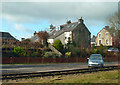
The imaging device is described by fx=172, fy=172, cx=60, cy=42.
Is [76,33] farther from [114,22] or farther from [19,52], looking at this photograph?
[19,52]

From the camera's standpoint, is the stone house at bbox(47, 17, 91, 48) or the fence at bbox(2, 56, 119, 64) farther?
the stone house at bbox(47, 17, 91, 48)

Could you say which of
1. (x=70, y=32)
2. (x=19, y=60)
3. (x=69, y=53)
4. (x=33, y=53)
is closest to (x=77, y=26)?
(x=70, y=32)

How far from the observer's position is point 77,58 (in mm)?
35156

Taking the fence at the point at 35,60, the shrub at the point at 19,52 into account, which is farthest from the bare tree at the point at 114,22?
the shrub at the point at 19,52

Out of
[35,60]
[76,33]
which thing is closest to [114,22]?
[76,33]

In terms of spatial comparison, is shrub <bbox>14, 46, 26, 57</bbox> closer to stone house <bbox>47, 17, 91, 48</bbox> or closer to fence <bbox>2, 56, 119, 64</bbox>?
fence <bbox>2, 56, 119, 64</bbox>

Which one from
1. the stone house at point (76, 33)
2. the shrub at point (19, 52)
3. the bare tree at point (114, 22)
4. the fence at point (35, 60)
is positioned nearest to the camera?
the fence at point (35, 60)

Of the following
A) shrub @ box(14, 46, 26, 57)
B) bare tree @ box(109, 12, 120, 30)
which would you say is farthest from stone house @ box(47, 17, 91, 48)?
shrub @ box(14, 46, 26, 57)

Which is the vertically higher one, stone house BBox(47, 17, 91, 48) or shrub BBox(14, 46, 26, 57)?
stone house BBox(47, 17, 91, 48)

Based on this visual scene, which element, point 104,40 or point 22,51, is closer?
point 22,51

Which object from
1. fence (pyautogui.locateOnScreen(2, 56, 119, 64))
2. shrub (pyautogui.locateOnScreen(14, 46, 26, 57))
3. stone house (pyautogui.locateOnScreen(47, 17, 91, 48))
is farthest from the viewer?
stone house (pyautogui.locateOnScreen(47, 17, 91, 48))

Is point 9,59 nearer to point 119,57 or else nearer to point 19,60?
point 19,60

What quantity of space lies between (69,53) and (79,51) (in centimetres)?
293

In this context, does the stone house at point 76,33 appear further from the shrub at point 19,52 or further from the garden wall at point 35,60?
the shrub at point 19,52
